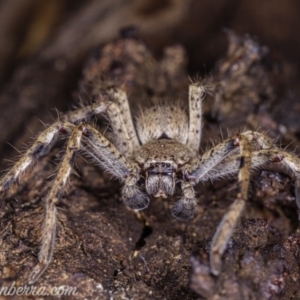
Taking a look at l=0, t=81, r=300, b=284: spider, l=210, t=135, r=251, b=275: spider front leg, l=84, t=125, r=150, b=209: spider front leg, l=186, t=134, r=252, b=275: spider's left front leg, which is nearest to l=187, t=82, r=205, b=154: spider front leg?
l=0, t=81, r=300, b=284: spider

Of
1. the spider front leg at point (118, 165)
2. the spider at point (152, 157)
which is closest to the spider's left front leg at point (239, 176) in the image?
the spider at point (152, 157)

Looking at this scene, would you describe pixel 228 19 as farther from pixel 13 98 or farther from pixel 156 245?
pixel 156 245

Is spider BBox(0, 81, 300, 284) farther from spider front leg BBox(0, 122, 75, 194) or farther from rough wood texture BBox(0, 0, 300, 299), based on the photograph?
rough wood texture BBox(0, 0, 300, 299)

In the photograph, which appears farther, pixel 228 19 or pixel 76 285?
A: pixel 228 19

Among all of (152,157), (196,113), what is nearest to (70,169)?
(152,157)

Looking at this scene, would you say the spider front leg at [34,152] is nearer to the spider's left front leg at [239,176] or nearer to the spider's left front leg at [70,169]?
the spider's left front leg at [70,169]

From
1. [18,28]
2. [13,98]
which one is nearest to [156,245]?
[13,98]

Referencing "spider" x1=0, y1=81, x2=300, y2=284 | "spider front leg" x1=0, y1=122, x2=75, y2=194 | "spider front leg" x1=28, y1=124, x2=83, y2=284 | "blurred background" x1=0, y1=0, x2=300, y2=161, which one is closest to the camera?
"spider front leg" x1=28, y1=124, x2=83, y2=284
